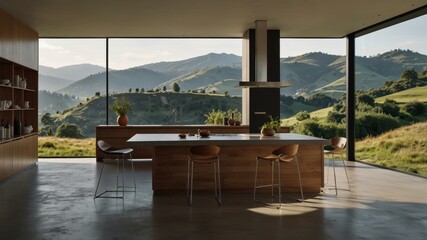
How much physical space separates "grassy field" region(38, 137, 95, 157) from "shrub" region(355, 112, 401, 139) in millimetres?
8311

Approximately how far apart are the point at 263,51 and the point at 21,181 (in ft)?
16.1

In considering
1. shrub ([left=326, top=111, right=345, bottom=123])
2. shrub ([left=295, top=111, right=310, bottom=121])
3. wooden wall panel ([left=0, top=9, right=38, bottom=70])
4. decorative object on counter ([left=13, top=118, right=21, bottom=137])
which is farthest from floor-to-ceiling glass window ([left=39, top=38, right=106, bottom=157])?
shrub ([left=326, top=111, right=345, bottom=123])

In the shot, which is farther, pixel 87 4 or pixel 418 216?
pixel 87 4

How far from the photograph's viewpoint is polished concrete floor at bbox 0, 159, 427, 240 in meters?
4.44

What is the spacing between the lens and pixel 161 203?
588 cm

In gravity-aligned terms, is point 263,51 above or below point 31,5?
below

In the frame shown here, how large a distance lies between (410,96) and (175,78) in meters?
7.11

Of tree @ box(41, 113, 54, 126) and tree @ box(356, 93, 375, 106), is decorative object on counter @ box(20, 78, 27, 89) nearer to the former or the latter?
tree @ box(41, 113, 54, 126)

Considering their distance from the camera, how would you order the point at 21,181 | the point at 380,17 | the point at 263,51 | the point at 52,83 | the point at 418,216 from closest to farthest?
1. the point at 418,216
2. the point at 21,181
3. the point at 263,51
4. the point at 380,17
5. the point at 52,83

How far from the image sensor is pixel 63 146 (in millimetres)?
13953

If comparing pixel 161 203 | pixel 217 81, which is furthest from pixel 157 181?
pixel 217 81

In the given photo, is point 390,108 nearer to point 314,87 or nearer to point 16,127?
point 314,87

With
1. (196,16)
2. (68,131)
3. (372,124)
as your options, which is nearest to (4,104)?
(196,16)

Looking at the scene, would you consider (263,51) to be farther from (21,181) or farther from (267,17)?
(21,181)
